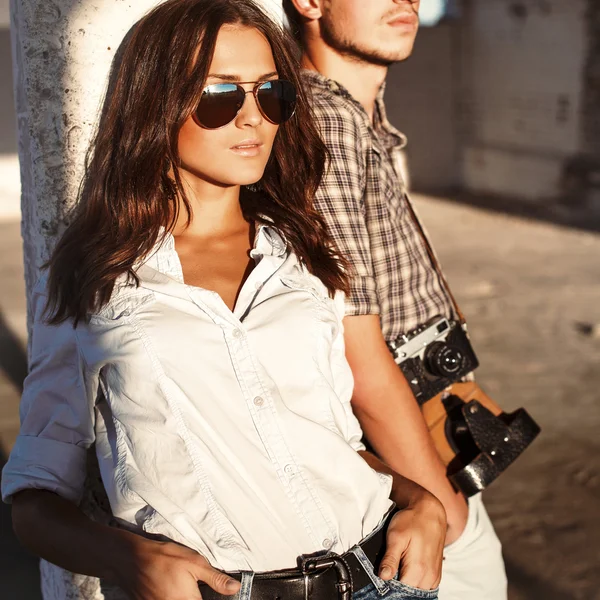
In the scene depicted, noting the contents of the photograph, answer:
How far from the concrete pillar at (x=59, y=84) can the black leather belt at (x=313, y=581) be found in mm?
809

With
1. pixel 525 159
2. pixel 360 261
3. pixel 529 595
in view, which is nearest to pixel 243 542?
pixel 360 261

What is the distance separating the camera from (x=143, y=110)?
1.55 m

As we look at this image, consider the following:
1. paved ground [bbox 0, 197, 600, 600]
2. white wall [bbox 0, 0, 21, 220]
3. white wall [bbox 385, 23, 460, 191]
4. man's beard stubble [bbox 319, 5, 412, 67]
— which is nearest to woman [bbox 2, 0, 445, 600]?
man's beard stubble [bbox 319, 5, 412, 67]

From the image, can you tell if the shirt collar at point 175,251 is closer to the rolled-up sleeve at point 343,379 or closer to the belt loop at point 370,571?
the rolled-up sleeve at point 343,379

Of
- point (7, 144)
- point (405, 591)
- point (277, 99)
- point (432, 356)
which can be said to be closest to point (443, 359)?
point (432, 356)

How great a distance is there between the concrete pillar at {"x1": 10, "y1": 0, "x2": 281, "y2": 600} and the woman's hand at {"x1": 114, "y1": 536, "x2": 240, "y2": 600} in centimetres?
71

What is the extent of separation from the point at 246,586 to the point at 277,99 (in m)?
0.86

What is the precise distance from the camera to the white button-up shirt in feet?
4.55

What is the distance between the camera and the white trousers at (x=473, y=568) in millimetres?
1880

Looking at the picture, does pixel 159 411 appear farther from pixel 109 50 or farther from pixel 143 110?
pixel 109 50

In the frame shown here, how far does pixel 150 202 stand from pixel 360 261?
439 mm

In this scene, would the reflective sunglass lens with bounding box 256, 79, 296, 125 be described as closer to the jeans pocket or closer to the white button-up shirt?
the white button-up shirt

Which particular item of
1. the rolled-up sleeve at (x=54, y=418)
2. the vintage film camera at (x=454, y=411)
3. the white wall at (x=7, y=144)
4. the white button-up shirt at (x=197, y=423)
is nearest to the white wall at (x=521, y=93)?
the white wall at (x=7, y=144)

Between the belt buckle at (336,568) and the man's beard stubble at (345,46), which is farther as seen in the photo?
the man's beard stubble at (345,46)
